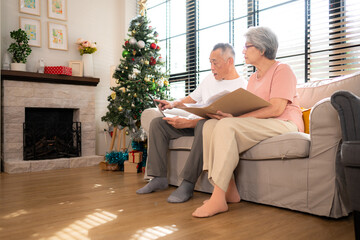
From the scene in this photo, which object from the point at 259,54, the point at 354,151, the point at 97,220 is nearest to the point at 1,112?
the point at 97,220

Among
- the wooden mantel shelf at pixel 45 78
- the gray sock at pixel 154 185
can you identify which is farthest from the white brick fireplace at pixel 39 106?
the gray sock at pixel 154 185

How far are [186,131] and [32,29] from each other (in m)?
2.84

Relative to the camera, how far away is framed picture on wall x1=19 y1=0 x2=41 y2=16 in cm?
405

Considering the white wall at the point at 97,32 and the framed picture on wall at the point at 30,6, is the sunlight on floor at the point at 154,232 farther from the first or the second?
the framed picture on wall at the point at 30,6

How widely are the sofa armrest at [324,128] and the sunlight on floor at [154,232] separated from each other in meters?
0.83

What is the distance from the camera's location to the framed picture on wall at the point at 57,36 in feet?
14.0

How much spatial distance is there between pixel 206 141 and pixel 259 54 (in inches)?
25.5

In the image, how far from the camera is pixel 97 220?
5.33 feet

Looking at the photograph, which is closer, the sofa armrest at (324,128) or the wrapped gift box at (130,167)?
the sofa armrest at (324,128)

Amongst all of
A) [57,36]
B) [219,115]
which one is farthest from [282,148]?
[57,36]

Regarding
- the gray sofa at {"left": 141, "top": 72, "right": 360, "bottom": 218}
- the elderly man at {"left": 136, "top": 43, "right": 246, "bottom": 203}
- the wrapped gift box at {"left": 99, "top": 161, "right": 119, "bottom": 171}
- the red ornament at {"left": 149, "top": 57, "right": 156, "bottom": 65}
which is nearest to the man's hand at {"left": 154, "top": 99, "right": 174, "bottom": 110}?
the elderly man at {"left": 136, "top": 43, "right": 246, "bottom": 203}

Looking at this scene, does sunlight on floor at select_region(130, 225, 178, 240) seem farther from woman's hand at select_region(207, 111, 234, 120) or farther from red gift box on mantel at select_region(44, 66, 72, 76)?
red gift box on mantel at select_region(44, 66, 72, 76)

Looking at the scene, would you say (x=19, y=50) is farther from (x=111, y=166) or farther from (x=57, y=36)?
(x=111, y=166)

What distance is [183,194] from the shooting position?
6.63 feet
